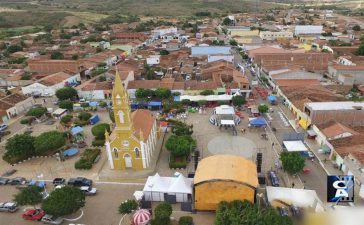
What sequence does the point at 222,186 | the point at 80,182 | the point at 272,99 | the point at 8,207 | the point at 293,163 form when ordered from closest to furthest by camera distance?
the point at 222,186 → the point at 8,207 → the point at 293,163 → the point at 80,182 → the point at 272,99

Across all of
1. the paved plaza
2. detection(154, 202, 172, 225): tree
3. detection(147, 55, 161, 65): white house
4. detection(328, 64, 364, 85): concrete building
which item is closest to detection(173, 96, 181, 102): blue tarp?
the paved plaza

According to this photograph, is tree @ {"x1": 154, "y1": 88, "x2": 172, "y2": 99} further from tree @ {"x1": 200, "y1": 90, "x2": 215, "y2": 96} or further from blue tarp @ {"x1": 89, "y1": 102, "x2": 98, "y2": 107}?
blue tarp @ {"x1": 89, "y1": 102, "x2": 98, "y2": 107}

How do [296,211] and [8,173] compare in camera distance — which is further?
[8,173]

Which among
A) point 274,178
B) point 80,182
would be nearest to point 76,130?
point 80,182

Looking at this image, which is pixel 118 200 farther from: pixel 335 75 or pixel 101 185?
pixel 335 75

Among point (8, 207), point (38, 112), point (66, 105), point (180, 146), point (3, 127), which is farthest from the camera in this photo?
point (66, 105)

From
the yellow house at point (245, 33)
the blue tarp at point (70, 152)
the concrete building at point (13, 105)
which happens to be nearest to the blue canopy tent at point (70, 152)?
the blue tarp at point (70, 152)

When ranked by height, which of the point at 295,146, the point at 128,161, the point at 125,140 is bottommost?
the point at 295,146

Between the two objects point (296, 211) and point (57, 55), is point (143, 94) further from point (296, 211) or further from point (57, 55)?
point (57, 55)

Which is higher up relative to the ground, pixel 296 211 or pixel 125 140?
pixel 125 140
